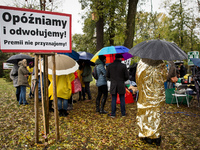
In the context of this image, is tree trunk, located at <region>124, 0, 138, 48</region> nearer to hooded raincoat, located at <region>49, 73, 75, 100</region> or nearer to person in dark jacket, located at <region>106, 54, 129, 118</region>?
person in dark jacket, located at <region>106, 54, 129, 118</region>

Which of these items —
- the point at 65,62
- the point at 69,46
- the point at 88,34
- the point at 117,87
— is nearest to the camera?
the point at 69,46

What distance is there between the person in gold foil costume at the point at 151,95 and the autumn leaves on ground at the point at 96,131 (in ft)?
1.16

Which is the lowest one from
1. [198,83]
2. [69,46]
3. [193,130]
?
[193,130]

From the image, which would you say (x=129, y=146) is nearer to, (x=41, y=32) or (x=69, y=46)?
(x=69, y=46)

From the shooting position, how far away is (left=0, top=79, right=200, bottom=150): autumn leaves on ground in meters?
4.02

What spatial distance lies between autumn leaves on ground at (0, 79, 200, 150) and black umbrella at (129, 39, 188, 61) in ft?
6.76

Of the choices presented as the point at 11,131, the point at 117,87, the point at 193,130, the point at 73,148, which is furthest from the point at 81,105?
the point at 193,130

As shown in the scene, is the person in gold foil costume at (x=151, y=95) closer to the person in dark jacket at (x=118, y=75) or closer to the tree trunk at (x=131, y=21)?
the person in dark jacket at (x=118, y=75)

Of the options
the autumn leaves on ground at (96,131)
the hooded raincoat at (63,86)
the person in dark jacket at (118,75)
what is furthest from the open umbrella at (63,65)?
the autumn leaves on ground at (96,131)

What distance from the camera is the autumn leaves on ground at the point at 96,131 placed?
4.02 metres

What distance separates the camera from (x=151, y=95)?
3.87 metres

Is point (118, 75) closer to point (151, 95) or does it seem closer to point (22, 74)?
point (151, 95)

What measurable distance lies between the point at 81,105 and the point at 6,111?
3.11 meters

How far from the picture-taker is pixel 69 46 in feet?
13.6
